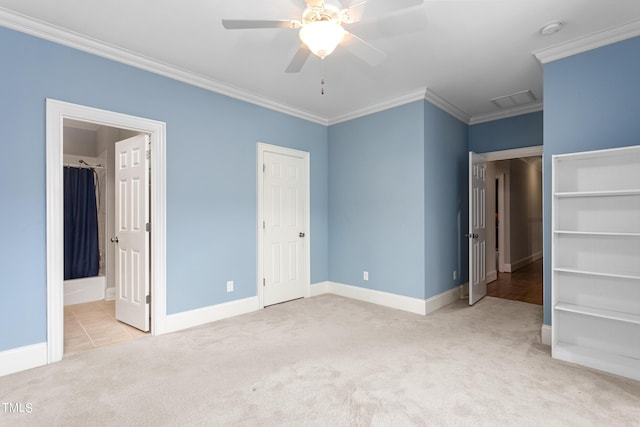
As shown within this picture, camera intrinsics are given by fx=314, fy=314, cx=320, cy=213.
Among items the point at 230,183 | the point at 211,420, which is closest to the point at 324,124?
the point at 230,183

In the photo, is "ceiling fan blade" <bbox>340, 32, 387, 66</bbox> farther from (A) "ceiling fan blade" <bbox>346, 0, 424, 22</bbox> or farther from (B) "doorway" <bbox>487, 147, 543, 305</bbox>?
(B) "doorway" <bbox>487, 147, 543, 305</bbox>

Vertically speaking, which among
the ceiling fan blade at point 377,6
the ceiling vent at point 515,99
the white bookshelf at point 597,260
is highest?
the ceiling vent at point 515,99

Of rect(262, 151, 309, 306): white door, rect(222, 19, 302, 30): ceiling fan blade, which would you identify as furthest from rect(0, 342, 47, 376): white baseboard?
rect(222, 19, 302, 30): ceiling fan blade

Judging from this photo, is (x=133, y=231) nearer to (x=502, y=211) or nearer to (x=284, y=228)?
(x=284, y=228)

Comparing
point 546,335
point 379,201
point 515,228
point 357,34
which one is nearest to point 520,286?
point 515,228

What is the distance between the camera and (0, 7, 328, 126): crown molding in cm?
239

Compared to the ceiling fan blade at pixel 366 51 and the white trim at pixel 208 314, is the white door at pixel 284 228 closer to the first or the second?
the white trim at pixel 208 314

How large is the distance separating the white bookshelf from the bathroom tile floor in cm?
397

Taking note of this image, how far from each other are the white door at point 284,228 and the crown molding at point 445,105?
6.23 feet

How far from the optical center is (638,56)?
252 centimetres

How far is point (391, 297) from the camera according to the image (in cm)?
411

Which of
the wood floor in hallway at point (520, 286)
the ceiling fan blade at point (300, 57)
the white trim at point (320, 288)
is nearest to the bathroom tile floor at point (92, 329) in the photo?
the white trim at point (320, 288)

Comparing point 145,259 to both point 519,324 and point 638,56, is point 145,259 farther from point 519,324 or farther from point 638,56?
point 638,56

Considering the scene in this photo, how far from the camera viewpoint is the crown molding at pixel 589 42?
99.0 inches
